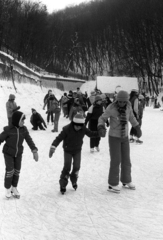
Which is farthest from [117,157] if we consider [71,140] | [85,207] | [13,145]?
[13,145]

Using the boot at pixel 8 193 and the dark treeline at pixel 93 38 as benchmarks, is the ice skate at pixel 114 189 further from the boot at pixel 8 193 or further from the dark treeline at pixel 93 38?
the dark treeline at pixel 93 38

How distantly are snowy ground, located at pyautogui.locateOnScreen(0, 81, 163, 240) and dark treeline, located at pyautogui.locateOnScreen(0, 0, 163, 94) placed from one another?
27305 millimetres

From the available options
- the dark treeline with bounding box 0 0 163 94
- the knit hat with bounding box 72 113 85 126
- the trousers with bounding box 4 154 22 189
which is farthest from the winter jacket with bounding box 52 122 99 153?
the dark treeline with bounding box 0 0 163 94

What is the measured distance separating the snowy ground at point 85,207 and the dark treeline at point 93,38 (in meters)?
27.3

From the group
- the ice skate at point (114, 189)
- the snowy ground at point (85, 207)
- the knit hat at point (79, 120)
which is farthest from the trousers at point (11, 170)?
the ice skate at point (114, 189)

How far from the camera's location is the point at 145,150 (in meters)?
8.75

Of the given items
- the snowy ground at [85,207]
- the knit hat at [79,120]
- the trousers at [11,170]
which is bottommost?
the snowy ground at [85,207]

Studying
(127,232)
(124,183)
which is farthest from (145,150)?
(127,232)

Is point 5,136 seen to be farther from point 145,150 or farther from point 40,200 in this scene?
point 145,150

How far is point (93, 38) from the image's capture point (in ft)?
195

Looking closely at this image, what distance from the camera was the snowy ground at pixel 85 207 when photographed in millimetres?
3551

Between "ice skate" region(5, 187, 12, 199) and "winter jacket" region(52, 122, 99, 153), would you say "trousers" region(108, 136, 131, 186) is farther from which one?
"ice skate" region(5, 187, 12, 199)

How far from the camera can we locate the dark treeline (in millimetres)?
38969

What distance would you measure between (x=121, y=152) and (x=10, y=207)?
1962 millimetres
